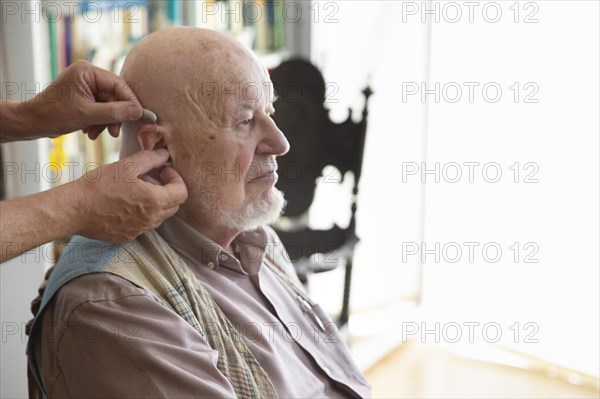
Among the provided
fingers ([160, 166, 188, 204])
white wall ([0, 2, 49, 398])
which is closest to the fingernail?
fingers ([160, 166, 188, 204])

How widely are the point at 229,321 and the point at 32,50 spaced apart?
0.88m

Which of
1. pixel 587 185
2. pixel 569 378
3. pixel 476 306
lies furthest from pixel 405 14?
pixel 569 378

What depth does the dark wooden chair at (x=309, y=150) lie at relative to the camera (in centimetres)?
259

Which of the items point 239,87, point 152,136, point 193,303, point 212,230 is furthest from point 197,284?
point 239,87

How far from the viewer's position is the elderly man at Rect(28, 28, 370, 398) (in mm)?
1097

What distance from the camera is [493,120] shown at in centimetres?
292

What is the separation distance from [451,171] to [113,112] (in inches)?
88.1

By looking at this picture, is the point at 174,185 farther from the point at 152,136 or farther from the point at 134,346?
the point at 134,346

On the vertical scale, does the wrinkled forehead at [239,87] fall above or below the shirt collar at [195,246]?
above

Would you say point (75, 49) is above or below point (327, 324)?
above

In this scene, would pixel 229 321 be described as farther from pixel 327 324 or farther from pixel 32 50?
pixel 32 50

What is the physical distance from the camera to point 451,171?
318 cm

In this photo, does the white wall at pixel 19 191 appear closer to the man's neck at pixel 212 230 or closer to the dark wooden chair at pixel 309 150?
the man's neck at pixel 212 230

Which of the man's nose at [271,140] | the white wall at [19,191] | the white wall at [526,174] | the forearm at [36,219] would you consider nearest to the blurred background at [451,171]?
the white wall at [526,174]
